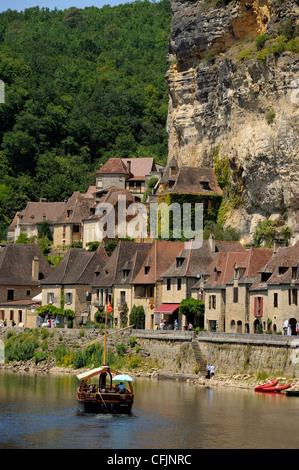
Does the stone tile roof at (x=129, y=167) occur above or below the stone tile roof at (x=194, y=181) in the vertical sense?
above

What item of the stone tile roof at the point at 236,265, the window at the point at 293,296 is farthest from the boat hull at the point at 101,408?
the stone tile roof at the point at 236,265

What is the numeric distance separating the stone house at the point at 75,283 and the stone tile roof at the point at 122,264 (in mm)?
1402

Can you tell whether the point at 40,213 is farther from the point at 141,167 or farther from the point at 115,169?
the point at 141,167

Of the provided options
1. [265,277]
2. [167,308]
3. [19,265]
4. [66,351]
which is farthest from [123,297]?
[265,277]

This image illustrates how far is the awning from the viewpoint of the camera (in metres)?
71.1

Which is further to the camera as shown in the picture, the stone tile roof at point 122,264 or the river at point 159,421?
the stone tile roof at point 122,264

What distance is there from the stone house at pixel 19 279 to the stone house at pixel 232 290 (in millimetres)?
19945

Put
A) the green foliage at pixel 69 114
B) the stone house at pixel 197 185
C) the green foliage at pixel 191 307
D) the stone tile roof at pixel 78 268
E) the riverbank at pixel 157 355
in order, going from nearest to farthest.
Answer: the riverbank at pixel 157 355 → the green foliage at pixel 191 307 → the stone tile roof at pixel 78 268 → the stone house at pixel 197 185 → the green foliage at pixel 69 114

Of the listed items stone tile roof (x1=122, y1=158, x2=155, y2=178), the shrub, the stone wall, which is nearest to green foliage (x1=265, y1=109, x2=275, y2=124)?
the stone wall

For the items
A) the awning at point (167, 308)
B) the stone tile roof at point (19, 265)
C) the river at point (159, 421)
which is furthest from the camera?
the stone tile roof at point (19, 265)

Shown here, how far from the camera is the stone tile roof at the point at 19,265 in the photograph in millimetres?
86312

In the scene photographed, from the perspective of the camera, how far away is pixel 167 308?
71812 mm

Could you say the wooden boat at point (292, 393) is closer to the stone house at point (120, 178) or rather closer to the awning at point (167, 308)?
the awning at point (167, 308)

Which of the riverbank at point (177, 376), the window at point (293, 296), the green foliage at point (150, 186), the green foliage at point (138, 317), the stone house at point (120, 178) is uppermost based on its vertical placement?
the stone house at point (120, 178)
